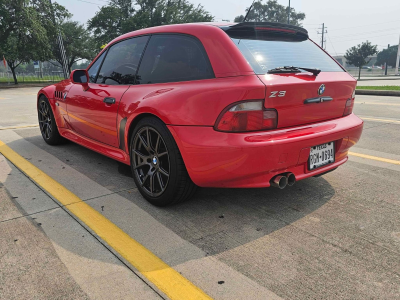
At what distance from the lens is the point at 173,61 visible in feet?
9.25

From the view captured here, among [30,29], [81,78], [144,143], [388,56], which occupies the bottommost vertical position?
[144,143]

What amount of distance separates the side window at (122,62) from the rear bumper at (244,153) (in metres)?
1.03

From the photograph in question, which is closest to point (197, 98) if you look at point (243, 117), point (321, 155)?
point (243, 117)

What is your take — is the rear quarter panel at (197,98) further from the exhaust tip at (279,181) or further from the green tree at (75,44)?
the green tree at (75,44)

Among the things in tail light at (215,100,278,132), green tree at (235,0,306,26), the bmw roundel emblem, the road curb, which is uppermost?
green tree at (235,0,306,26)

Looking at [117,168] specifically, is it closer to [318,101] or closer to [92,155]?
[92,155]

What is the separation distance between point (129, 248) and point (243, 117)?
3.77 ft

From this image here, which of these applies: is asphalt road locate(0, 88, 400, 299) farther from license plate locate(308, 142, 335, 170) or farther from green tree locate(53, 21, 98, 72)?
green tree locate(53, 21, 98, 72)

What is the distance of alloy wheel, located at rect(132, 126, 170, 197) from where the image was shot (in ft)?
9.04

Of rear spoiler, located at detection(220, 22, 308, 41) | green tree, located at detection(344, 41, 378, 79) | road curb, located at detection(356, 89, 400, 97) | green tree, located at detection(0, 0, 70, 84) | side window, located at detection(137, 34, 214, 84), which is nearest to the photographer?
side window, located at detection(137, 34, 214, 84)

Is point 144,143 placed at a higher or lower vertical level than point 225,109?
lower

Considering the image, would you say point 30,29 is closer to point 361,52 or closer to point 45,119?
point 45,119

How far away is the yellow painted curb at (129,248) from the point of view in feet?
5.98

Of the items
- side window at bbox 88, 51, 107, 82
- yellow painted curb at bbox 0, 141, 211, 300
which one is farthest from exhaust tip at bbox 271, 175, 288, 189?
side window at bbox 88, 51, 107, 82
